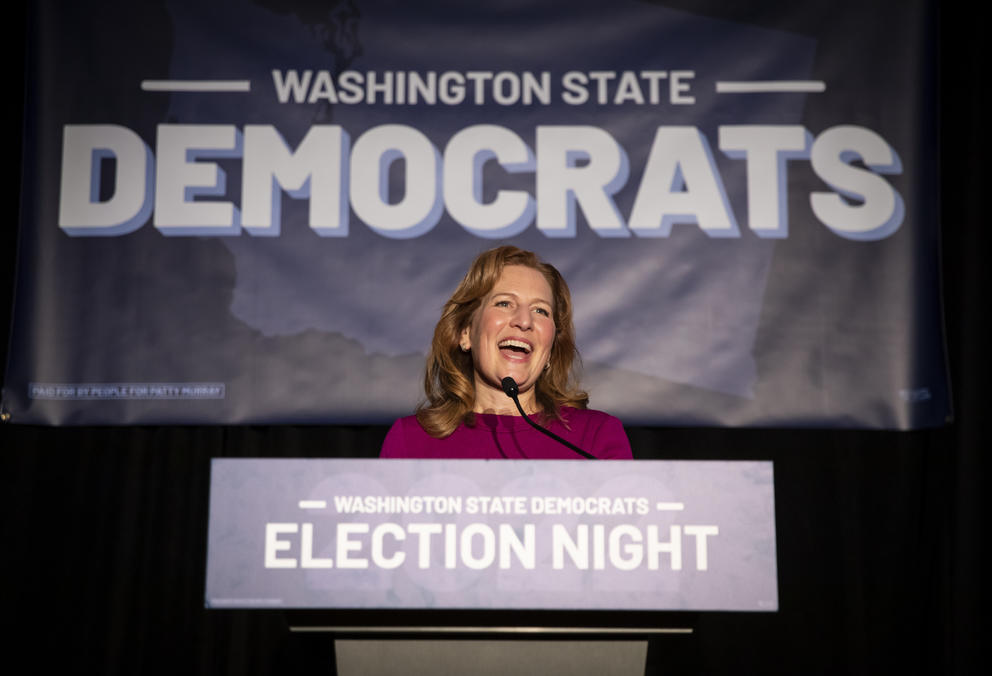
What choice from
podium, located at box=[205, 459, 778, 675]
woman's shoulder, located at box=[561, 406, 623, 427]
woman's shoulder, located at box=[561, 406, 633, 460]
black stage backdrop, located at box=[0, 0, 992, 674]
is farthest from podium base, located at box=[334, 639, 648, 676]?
black stage backdrop, located at box=[0, 0, 992, 674]

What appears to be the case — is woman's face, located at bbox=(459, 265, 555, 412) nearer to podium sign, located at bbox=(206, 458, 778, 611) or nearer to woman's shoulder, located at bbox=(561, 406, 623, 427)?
woman's shoulder, located at bbox=(561, 406, 623, 427)

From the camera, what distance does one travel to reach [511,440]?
1.98m

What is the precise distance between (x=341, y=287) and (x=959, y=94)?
211cm

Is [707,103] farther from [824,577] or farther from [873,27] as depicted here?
[824,577]

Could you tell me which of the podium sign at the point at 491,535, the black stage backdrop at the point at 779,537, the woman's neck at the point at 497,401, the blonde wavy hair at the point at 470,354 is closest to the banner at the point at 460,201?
the black stage backdrop at the point at 779,537

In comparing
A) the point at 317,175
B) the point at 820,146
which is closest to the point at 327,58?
the point at 317,175

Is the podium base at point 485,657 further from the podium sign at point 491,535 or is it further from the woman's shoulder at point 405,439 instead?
the woman's shoulder at point 405,439

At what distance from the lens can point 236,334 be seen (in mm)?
2719

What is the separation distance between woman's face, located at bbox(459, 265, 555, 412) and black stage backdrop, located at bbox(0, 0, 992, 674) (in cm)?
89

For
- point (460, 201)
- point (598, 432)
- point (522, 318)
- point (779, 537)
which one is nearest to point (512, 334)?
point (522, 318)

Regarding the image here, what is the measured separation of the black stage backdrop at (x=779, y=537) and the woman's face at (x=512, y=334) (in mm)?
889

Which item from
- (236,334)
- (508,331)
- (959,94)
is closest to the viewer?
(508,331)

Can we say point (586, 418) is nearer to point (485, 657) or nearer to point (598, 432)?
point (598, 432)

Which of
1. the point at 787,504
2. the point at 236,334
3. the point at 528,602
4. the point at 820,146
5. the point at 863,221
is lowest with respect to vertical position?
the point at 528,602
